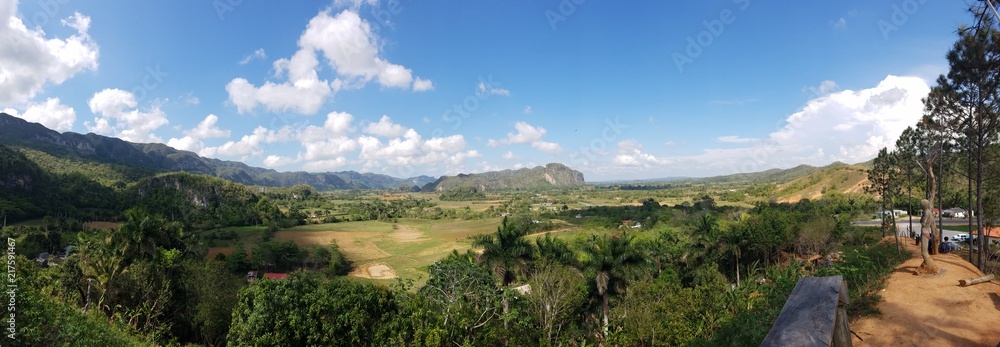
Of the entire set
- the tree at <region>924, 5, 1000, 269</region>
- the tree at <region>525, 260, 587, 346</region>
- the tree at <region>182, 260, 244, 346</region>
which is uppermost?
the tree at <region>924, 5, 1000, 269</region>

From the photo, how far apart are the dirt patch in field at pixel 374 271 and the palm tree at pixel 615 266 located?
111ft

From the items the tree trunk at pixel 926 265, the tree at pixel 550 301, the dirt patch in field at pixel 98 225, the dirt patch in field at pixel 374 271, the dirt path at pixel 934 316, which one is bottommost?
the dirt patch in field at pixel 374 271

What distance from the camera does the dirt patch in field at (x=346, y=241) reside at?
6294 centimetres

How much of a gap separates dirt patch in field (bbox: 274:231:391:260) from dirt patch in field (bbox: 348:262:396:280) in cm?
574

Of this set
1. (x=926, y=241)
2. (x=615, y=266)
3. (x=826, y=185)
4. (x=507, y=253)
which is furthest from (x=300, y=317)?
(x=826, y=185)

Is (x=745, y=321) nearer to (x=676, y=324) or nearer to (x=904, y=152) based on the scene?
(x=676, y=324)

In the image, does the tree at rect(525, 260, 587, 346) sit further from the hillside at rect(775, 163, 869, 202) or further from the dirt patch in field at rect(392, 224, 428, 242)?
the hillside at rect(775, 163, 869, 202)

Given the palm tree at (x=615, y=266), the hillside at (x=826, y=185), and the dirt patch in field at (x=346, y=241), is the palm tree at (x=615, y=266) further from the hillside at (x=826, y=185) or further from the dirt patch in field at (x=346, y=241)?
the hillside at (x=826, y=185)

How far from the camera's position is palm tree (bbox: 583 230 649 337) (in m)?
20.0

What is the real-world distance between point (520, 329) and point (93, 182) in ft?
430

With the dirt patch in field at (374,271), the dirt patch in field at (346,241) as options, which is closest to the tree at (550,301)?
the dirt patch in field at (374,271)

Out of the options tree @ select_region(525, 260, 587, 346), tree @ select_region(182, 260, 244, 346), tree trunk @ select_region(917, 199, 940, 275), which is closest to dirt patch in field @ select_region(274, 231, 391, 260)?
tree @ select_region(182, 260, 244, 346)

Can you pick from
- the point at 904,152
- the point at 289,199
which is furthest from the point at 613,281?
the point at 289,199

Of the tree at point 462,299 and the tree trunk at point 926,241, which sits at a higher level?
the tree trunk at point 926,241
